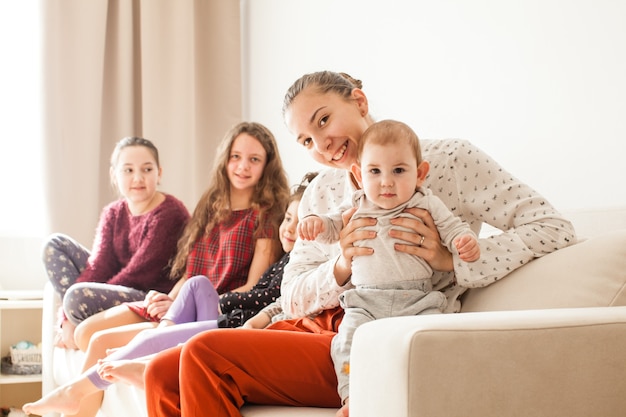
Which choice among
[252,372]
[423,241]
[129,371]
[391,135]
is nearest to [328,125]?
[391,135]

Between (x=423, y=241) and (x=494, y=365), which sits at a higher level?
(x=423, y=241)

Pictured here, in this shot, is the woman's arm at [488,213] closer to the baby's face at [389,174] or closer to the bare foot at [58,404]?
the baby's face at [389,174]

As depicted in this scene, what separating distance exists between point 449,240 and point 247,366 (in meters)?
0.46

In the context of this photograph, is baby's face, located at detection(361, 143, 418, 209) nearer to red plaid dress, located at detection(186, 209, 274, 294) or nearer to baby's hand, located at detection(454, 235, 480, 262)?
baby's hand, located at detection(454, 235, 480, 262)

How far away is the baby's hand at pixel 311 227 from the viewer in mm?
1563

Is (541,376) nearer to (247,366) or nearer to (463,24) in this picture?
(247,366)

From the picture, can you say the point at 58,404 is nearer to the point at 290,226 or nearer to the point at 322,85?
the point at 290,226

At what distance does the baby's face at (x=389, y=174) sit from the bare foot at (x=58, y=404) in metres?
1.11

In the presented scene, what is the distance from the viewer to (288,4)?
3.80m

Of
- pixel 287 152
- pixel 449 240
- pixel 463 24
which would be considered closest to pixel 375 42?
pixel 463 24

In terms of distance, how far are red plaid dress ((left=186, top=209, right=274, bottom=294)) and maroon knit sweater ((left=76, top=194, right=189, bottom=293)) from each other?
0.73 feet

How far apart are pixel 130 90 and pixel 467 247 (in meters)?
2.88

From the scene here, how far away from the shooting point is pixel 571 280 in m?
1.34

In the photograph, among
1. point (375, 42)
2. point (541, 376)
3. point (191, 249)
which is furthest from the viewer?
point (375, 42)
